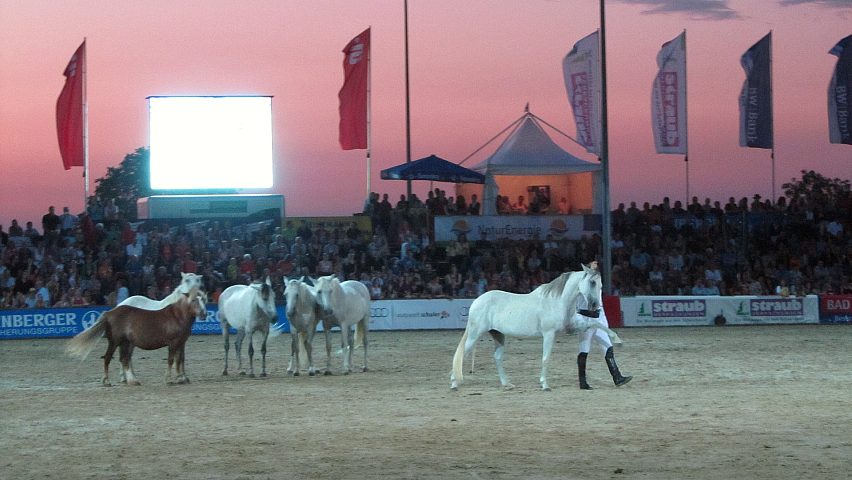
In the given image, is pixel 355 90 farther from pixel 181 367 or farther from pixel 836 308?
pixel 181 367

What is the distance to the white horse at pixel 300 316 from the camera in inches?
780

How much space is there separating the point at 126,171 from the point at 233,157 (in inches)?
2035

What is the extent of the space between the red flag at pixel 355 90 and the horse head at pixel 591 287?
2237cm

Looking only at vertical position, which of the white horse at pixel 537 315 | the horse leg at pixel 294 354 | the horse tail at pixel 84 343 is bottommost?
the horse leg at pixel 294 354

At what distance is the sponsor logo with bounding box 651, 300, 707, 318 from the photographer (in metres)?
33.3

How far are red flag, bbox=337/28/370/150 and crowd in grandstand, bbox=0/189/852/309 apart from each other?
2288 mm

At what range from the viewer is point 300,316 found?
65.5ft

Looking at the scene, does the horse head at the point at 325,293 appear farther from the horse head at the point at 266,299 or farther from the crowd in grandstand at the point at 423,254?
the crowd in grandstand at the point at 423,254

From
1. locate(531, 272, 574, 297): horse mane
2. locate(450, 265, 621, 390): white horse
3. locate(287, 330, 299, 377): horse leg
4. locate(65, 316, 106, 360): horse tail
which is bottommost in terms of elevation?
locate(287, 330, 299, 377): horse leg

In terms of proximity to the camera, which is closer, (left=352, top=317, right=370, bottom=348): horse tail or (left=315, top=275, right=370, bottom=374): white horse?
(left=315, top=275, right=370, bottom=374): white horse

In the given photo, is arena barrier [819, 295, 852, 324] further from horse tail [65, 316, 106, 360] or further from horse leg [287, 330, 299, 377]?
horse tail [65, 316, 106, 360]

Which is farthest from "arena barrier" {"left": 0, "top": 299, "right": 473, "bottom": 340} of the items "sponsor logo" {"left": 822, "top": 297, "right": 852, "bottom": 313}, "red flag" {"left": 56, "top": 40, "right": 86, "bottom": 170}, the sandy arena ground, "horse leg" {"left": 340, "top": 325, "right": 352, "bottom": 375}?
"sponsor logo" {"left": 822, "top": 297, "right": 852, "bottom": 313}

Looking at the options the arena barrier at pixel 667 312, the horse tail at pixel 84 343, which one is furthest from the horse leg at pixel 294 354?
the arena barrier at pixel 667 312

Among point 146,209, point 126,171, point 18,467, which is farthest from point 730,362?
point 126,171
